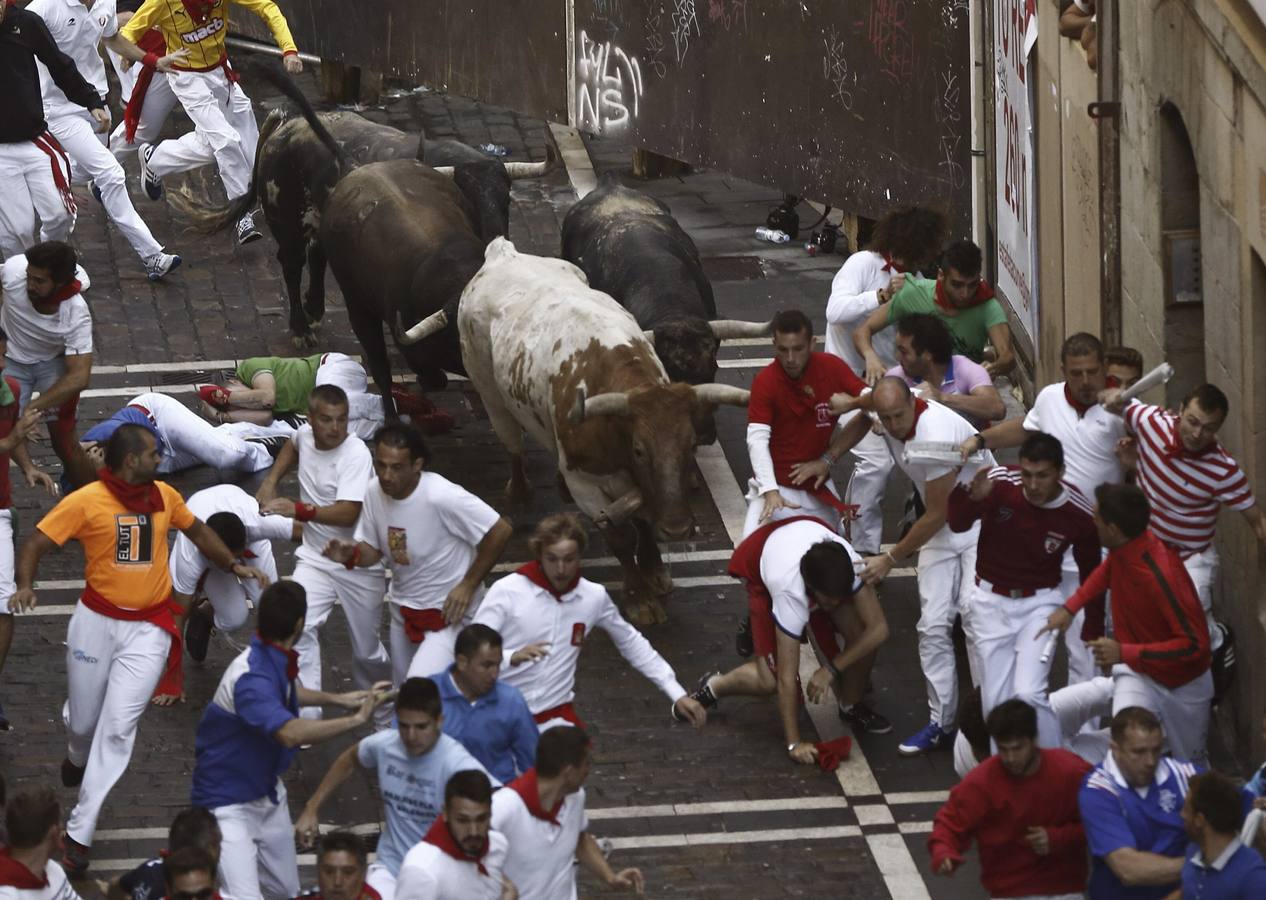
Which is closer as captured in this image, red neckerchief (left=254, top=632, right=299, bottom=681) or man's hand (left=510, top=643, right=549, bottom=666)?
red neckerchief (left=254, top=632, right=299, bottom=681)

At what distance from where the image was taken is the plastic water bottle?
18797 millimetres

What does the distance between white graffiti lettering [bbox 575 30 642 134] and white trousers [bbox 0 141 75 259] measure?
220 inches

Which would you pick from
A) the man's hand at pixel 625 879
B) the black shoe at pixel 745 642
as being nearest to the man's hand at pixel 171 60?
the black shoe at pixel 745 642

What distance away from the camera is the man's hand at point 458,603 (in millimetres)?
10312

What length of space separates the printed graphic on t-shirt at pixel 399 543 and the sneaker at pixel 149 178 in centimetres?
914

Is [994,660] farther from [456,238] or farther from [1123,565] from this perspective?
[456,238]

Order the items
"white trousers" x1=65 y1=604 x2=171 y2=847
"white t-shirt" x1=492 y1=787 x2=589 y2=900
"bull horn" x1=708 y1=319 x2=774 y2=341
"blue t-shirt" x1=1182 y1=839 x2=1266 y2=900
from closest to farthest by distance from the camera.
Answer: "blue t-shirt" x1=1182 y1=839 x2=1266 y2=900 < "white t-shirt" x1=492 y1=787 x2=589 y2=900 < "white trousers" x1=65 y1=604 x2=171 y2=847 < "bull horn" x1=708 y1=319 x2=774 y2=341

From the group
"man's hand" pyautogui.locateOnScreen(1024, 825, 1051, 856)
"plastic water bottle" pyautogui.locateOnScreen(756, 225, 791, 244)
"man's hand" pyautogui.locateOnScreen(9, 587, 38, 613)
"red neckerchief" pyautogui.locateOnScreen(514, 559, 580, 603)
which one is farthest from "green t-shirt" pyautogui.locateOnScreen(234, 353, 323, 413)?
"man's hand" pyautogui.locateOnScreen(1024, 825, 1051, 856)

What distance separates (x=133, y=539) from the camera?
10.1 meters

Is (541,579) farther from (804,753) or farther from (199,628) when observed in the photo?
(199,628)

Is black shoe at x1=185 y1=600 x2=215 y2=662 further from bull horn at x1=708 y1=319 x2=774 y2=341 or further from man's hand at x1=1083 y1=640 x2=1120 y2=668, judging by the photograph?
man's hand at x1=1083 y1=640 x2=1120 y2=668

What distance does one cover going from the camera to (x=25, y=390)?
13.1m

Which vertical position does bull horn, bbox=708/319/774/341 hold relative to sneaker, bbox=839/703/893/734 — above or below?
above

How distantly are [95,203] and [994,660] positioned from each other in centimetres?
1189
